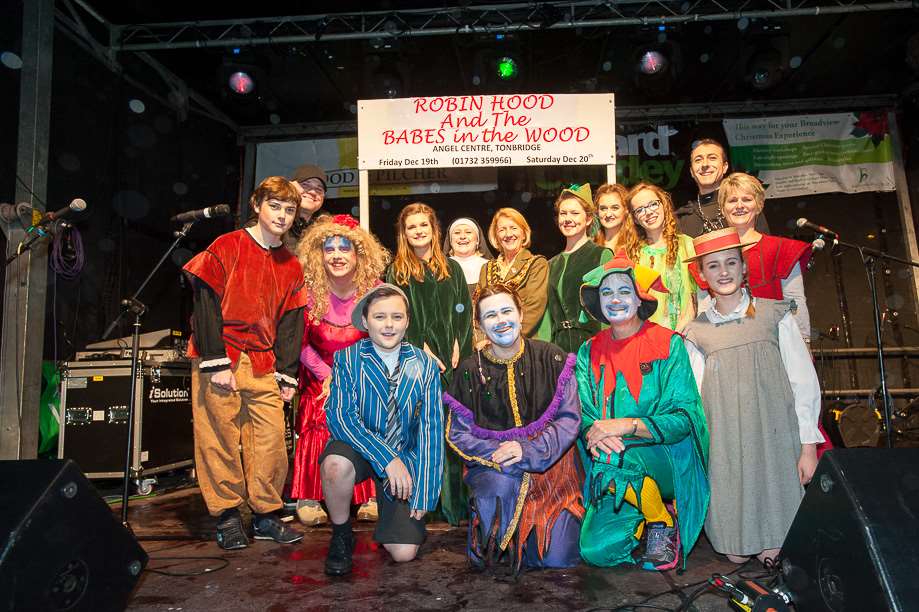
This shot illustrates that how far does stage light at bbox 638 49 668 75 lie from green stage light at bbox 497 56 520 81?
144 cm

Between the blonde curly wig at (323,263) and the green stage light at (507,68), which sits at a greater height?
the green stage light at (507,68)

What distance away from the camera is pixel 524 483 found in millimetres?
2846

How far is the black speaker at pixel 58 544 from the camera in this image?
1528 millimetres

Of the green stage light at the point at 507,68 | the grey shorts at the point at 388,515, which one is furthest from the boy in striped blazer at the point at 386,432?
the green stage light at the point at 507,68

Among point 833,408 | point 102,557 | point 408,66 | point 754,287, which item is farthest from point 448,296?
point 833,408

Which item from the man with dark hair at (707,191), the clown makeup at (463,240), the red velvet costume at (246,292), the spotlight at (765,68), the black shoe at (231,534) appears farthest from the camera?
the spotlight at (765,68)

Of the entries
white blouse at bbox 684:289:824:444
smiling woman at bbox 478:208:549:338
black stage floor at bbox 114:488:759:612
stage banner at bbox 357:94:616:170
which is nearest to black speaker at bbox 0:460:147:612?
black stage floor at bbox 114:488:759:612

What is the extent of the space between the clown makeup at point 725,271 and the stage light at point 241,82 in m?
5.97

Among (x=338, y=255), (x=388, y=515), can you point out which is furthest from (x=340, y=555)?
(x=338, y=255)

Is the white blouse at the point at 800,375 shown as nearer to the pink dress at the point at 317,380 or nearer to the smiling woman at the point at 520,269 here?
the smiling woman at the point at 520,269

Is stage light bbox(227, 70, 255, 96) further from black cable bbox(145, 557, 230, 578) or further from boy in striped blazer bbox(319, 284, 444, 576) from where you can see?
black cable bbox(145, 557, 230, 578)

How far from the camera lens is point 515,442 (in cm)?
280

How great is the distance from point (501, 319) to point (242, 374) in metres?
1.49

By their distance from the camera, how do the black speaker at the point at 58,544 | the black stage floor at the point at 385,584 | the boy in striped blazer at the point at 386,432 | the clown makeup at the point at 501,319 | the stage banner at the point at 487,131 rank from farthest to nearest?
the stage banner at the point at 487,131
the clown makeup at the point at 501,319
the boy in striped blazer at the point at 386,432
the black stage floor at the point at 385,584
the black speaker at the point at 58,544
